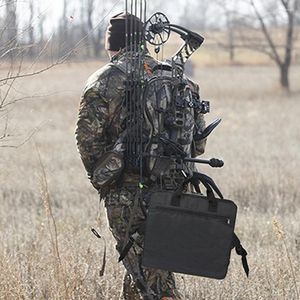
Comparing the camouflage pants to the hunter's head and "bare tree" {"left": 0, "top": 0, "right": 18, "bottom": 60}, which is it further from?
"bare tree" {"left": 0, "top": 0, "right": 18, "bottom": 60}

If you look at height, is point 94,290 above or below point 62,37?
below

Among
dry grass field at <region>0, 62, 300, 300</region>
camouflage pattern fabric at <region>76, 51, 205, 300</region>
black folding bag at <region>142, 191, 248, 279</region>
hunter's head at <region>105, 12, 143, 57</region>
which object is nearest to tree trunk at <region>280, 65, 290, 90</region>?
dry grass field at <region>0, 62, 300, 300</region>

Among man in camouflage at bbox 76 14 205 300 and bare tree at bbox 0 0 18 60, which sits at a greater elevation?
bare tree at bbox 0 0 18 60

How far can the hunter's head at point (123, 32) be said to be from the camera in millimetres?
4547

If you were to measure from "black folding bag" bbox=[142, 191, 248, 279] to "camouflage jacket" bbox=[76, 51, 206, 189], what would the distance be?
0.41 m

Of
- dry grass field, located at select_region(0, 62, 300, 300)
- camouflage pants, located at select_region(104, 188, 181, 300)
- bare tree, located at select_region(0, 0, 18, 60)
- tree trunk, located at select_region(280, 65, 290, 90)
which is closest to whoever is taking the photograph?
camouflage pants, located at select_region(104, 188, 181, 300)

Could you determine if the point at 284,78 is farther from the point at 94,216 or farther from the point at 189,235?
the point at 189,235

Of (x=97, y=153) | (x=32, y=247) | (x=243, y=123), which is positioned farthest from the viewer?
(x=243, y=123)

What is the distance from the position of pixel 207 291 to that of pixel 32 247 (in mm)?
1909

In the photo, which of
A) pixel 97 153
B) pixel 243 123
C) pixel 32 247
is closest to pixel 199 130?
pixel 97 153

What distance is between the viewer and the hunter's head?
14.9 ft

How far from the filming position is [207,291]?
5367mm

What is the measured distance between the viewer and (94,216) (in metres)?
8.28

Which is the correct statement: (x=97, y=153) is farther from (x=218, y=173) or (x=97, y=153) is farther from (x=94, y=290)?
(x=218, y=173)
